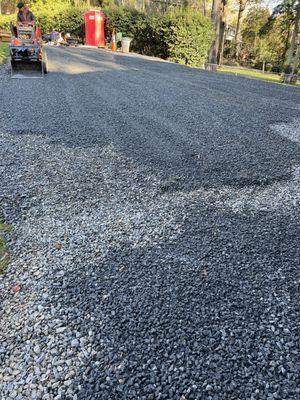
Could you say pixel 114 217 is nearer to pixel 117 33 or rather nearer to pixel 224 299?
pixel 224 299

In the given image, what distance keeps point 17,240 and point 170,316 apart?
1517mm

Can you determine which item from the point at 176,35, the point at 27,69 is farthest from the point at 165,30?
the point at 27,69

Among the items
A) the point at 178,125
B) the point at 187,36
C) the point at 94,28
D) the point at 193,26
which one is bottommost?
the point at 178,125

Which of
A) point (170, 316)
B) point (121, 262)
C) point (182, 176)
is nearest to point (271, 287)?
point (170, 316)

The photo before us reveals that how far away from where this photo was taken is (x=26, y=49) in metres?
8.96

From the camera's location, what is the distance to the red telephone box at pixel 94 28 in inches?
824

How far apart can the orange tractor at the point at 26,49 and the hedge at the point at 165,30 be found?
916cm

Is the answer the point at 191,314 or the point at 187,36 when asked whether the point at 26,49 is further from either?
the point at 187,36

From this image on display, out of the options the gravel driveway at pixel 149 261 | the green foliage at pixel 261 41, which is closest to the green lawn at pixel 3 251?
the gravel driveway at pixel 149 261

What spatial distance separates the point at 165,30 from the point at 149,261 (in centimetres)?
1711

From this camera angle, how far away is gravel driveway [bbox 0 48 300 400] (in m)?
1.73

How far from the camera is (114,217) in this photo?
3.11 meters

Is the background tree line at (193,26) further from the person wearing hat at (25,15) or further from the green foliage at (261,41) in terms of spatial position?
the person wearing hat at (25,15)

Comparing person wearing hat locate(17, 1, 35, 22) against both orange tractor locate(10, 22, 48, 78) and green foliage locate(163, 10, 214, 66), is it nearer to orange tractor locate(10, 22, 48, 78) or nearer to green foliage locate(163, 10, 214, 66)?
orange tractor locate(10, 22, 48, 78)
